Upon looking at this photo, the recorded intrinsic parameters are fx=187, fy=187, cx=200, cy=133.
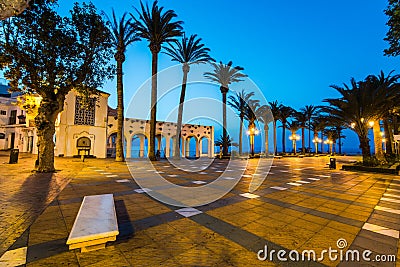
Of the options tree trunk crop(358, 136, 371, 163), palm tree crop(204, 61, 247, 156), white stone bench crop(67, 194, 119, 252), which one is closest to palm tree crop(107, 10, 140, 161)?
palm tree crop(204, 61, 247, 156)

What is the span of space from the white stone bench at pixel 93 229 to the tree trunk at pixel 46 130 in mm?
8490

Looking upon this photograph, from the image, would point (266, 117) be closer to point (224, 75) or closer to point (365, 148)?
point (224, 75)

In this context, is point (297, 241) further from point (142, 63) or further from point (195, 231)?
point (142, 63)

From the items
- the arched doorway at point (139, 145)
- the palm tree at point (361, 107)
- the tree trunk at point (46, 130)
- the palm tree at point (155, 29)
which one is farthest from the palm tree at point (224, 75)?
the tree trunk at point (46, 130)

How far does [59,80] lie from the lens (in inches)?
363

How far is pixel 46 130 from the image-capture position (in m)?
9.37

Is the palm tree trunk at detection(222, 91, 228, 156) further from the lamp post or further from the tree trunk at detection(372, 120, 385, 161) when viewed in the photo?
the tree trunk at detection(372, 120, 385, 161)

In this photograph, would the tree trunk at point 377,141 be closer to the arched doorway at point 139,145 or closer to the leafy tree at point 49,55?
the leafy tree at point 49,55

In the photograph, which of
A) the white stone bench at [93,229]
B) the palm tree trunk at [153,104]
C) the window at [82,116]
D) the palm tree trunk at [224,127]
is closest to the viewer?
the white stone bench at [93,229]

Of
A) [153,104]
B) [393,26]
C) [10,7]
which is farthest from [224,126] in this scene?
[10,7]

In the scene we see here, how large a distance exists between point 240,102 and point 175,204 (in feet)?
81.5

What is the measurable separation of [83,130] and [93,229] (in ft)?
75.2

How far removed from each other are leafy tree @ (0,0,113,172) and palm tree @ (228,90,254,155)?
66.3 ft

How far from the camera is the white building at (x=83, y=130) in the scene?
20.8 meters
